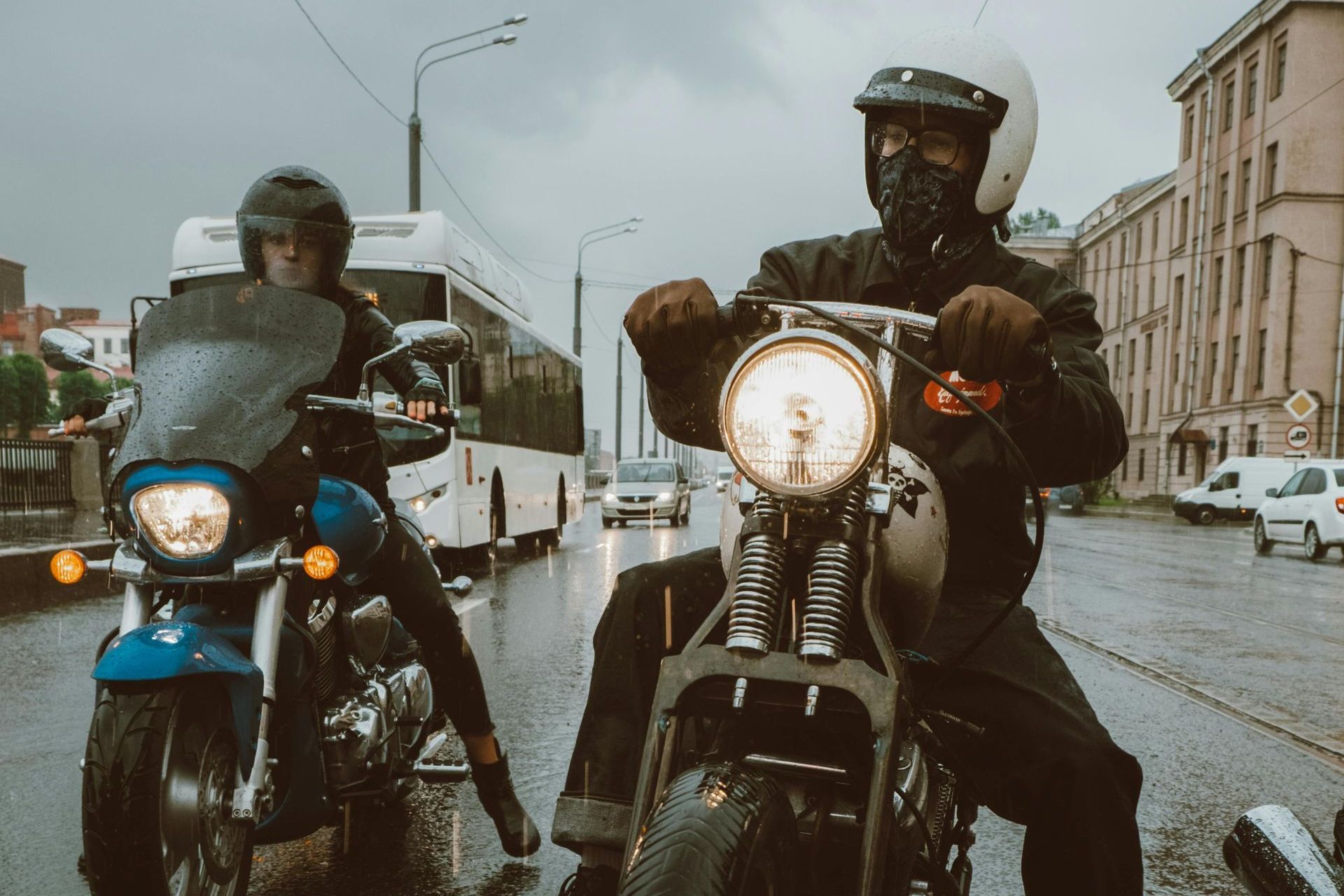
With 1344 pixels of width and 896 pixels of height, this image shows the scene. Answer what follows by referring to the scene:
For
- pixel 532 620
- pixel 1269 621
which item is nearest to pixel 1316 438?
pixel 1269 621

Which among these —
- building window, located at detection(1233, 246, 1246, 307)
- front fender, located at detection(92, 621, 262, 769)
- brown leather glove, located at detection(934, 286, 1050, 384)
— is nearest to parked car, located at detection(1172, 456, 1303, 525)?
building window, located at detection(1233, 246, 1246, 307)

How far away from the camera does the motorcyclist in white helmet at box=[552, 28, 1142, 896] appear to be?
1.92m

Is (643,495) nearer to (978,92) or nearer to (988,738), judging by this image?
(978,92)

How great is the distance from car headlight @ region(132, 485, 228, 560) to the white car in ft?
65.7

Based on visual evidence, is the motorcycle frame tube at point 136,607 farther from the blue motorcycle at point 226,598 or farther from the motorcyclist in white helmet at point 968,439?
the motorcyclist in white helmet at point 968,439

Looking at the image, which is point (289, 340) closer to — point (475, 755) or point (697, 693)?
point (475, 755)

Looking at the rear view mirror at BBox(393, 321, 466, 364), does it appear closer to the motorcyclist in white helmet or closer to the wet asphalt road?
the motorcyclist in white helmet

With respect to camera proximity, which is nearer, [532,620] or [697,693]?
Result: [697,693]

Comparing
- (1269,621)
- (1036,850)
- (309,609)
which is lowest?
(1269,621)

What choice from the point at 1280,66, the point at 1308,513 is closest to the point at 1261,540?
the point at 1308,513

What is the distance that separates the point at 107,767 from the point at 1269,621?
976 cm

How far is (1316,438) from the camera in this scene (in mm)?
43406

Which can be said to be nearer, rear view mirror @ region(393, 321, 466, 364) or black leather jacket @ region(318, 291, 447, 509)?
rear view mirror @ region(393, 321, 466, 364)

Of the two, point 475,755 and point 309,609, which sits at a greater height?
point 309,609
